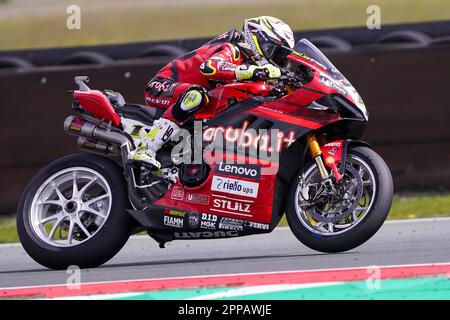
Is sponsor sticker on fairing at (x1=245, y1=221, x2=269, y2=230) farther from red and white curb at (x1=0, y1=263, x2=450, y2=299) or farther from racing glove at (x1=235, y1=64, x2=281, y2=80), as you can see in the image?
racing glove at (x1=235, y1=64, x2=281, y2=80)

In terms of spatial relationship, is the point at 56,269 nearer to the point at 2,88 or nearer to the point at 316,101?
the point at 316,101

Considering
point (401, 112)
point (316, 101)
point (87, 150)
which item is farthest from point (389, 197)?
point (401, 112)

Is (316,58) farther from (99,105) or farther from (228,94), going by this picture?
(99,105)

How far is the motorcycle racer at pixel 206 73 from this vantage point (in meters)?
7.33

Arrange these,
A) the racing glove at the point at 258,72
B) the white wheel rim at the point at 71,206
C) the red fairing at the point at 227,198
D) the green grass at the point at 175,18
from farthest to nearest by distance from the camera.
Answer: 1. the green grass at the point at 175,18
2. the white wheel rim at the point at 71,206
3. the red fairing at the point at 227,198
4. the racing glove at the point at 258,72

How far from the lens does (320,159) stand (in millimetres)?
7133

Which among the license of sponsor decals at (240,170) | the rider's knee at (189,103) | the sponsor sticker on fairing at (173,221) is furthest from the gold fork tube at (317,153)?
the sponsor sticker on fairing at (173,221)

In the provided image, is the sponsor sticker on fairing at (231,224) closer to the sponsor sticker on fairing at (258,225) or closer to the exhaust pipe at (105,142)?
the sponsor sticker on fairing at (258,225)

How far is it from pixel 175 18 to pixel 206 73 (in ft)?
50.5

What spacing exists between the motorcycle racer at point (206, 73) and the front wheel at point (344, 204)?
773 millimetres

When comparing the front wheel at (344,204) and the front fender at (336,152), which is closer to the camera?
the front wheel at (344,204)

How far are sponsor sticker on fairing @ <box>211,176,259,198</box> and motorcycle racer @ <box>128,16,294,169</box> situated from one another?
17.0 inches

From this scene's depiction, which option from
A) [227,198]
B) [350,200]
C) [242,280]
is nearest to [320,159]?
[350,200]

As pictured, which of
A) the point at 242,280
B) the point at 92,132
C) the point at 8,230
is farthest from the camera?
the point at 8,230
